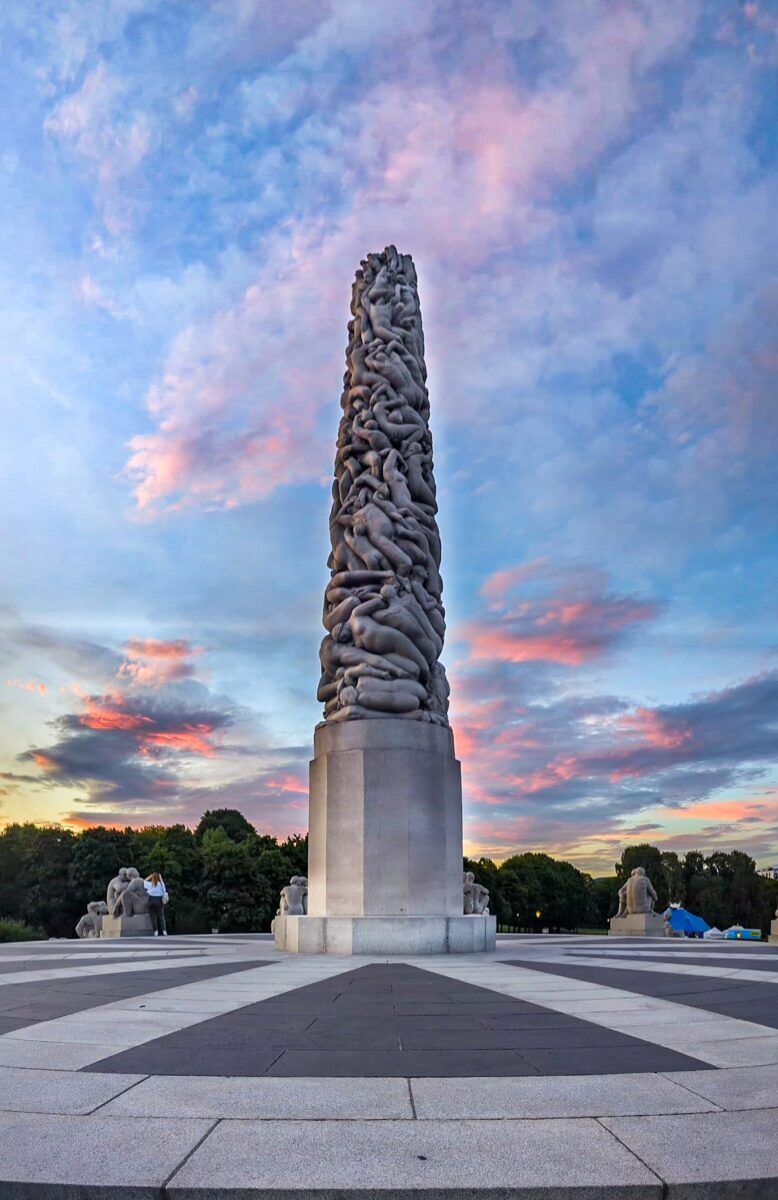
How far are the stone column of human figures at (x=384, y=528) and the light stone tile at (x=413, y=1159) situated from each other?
11.9 meters

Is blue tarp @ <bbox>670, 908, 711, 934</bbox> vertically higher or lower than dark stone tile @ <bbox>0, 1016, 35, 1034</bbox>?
lower

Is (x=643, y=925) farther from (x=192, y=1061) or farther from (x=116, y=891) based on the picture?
(x=192, y=1061)

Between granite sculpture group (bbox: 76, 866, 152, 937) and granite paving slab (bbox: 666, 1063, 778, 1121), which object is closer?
granite paving slab (bbox: 666, 1063, 778, 1121)

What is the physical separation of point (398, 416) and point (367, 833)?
329 inches

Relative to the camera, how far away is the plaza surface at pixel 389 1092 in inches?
144

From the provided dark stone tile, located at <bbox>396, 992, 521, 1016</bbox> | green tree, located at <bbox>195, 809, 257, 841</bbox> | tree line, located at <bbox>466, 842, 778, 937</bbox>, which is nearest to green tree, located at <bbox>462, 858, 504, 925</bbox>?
tree line, located at <bbox>466, 842, 778, 937</bbox>

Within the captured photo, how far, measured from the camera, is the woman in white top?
1015 inches

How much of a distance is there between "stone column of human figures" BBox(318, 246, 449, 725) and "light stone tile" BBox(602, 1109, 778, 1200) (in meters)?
11.8

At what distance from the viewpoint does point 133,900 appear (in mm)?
27125

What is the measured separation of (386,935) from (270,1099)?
980 cm

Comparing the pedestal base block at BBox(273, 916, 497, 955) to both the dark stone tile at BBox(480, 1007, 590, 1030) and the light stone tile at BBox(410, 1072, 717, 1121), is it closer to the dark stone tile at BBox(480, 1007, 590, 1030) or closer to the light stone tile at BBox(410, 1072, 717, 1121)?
the dark stone tile at BBox(480, 1007, 590, 1030)

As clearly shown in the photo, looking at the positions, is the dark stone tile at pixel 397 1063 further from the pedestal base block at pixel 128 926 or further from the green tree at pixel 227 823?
the green tree at pixel 227 823

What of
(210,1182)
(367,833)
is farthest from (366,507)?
(210,1182)

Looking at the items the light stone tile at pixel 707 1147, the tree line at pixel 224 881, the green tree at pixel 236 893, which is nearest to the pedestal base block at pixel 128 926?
the light stone tile at pixel 707 1147
